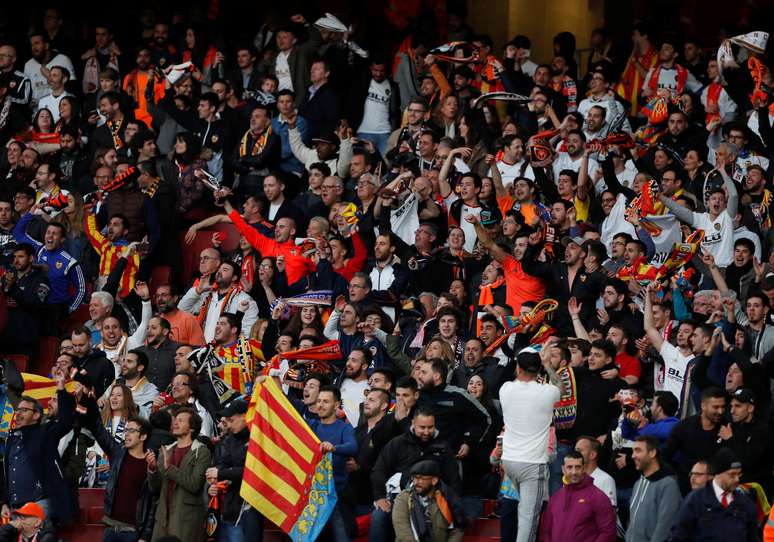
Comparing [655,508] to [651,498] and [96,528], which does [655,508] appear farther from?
[96,528]

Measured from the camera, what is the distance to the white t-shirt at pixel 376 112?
20750mm

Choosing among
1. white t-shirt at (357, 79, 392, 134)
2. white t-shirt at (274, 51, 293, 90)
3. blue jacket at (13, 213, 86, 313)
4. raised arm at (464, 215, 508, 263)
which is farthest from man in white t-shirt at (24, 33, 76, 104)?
raised arm at (464, 215, 508, 263)

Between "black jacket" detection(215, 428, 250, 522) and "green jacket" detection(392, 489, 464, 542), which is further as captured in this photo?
"black jacket" detection(215, 428, 250, 522)

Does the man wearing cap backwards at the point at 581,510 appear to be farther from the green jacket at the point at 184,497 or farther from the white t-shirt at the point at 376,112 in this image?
the white t-shirt at the point at 376,112

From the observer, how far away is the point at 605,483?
12758mm

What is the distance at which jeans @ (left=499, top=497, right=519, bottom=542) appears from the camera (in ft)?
42.7

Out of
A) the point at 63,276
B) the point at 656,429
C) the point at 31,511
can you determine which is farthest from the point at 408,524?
the point at 63,276

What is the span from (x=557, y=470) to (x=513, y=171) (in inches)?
226

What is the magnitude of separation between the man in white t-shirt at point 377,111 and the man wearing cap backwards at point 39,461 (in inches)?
291

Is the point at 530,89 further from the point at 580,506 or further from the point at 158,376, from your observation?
the point at 580,506

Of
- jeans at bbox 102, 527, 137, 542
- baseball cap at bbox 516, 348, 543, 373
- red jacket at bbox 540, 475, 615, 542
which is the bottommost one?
jeans at bbox 102, 527, 137, 542

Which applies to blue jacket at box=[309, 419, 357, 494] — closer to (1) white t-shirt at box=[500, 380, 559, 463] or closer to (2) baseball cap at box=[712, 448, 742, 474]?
(1) white t-shirt at box=[500, 380, 559, 463]

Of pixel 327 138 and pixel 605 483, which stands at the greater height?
pixel 327 138

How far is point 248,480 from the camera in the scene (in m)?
13.1
